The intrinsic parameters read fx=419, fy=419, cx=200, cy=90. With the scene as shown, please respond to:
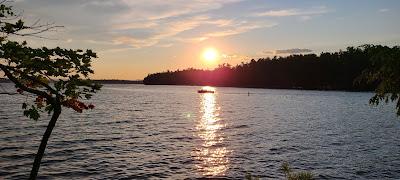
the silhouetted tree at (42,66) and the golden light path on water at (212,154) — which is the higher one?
the silhouetted tree at (42,66)

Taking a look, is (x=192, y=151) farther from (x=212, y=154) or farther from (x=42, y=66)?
(x=42, y=66)

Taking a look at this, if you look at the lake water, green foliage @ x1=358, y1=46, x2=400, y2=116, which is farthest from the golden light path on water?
green foliage @ x1=358, y1=46, x2=400, y2=116

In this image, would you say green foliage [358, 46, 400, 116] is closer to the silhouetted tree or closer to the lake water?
the silhouetted tree

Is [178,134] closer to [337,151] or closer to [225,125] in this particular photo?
[225,125]

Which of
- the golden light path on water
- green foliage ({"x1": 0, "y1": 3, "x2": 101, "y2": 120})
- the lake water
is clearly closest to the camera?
green foliage ({"x1": 0, "y1": 3, "x2": 101, "y2": 120})

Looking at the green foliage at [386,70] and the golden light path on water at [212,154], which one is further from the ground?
the green foliage at [386,70]

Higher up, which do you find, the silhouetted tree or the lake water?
the silhouetted tree

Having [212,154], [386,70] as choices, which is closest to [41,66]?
[386,70]

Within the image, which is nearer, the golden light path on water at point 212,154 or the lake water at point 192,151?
the lake water at point 192,151

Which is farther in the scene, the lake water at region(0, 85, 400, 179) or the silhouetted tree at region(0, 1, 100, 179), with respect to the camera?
the lake water at region(0, 85, 400, 179)

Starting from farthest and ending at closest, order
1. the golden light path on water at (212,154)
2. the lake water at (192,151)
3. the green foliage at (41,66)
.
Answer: the golden light path on water at (212,154) < the lake water at (192,151) < the green foliage at (41,66)

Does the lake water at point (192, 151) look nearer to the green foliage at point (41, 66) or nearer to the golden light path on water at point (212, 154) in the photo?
the golden light path on water at point (212, 154)

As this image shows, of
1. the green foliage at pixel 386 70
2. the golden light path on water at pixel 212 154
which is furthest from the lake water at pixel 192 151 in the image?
the green foliage at pixel 386 70

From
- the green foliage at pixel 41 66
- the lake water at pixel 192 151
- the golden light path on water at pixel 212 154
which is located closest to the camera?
the green foliage at pixel 41 66
